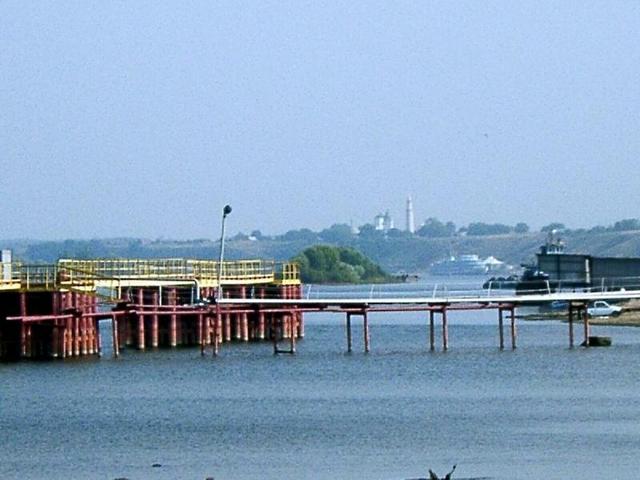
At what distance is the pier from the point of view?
255 ft

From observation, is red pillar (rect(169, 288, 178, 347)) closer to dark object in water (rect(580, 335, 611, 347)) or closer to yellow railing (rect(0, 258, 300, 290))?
yellow railing (rect(0, 258, 300, 290))

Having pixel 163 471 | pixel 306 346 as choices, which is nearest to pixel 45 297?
pixel 306 346

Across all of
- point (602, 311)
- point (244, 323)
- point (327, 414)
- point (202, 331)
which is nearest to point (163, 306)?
point (202, 331)

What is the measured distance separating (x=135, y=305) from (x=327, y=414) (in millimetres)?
26276

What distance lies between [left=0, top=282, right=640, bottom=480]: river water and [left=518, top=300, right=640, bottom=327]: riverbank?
23.0m

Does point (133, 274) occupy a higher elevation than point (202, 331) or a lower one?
higher

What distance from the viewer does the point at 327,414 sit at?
2226 inches

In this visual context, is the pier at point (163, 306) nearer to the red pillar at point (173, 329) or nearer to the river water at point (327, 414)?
the red pillar at point (173, 329)

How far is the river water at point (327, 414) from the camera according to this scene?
147 feet

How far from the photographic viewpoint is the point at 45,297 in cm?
7788

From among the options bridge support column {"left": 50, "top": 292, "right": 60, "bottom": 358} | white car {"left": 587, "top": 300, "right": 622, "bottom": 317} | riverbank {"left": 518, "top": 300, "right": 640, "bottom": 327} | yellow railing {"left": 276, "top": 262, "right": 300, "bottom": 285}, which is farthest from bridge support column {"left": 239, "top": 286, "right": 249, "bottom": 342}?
white car {"left": 587, "top": 300, "right": 622, "bottom": 317}

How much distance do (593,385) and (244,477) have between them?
23810mm

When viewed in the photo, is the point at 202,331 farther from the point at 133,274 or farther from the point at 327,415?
the point at 327,415

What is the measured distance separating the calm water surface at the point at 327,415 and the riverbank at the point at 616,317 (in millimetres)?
23862
